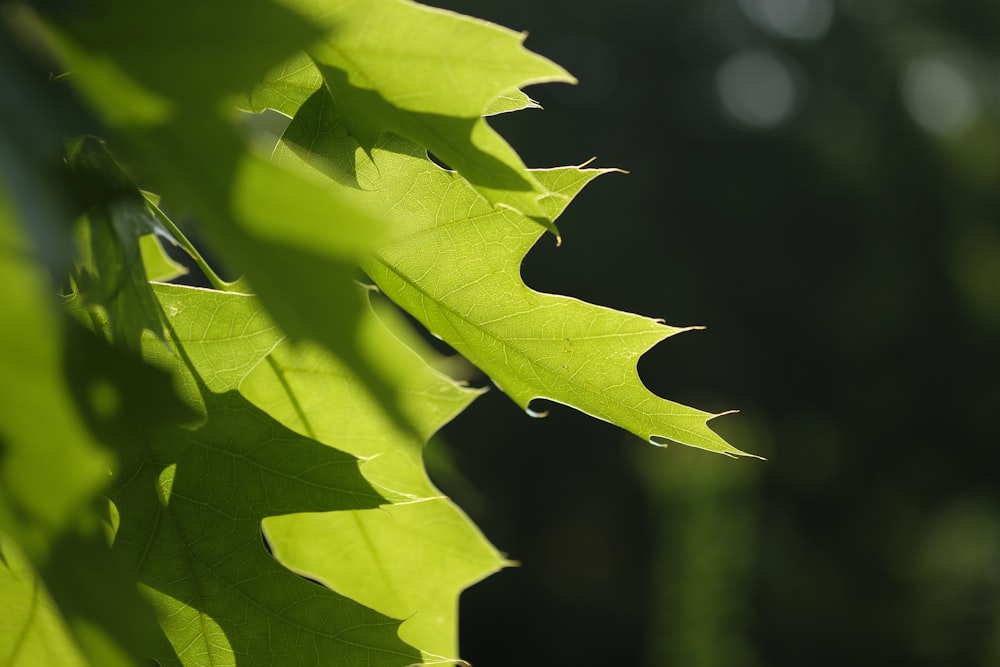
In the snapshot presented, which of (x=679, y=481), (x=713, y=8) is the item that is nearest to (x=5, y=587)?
(x=679, y=481)

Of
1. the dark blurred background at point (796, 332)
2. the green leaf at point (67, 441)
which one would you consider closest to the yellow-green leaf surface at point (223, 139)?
the green leaf at point (67, 441)

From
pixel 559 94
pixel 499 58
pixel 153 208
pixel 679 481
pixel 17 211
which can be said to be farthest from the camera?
pixel 559 94

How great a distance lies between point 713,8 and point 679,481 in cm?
1186

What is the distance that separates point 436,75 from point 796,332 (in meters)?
13.3

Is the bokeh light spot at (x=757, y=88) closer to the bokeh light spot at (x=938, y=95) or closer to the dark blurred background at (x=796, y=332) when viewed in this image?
the dark blurred background at (x=796, y=332)

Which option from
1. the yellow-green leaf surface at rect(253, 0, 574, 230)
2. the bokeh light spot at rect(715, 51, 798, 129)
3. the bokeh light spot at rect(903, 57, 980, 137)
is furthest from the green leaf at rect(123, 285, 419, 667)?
the bokeh light spot at rect(715, 51, 798, 129)

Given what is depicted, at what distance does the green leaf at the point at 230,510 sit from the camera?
54cm

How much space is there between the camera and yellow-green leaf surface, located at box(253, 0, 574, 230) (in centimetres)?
43

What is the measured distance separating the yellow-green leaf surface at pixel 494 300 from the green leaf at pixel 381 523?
0.15 feet

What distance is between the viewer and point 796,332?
1323cm

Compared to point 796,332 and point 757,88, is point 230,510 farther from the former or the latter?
point 757,88

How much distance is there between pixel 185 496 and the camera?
55 cm

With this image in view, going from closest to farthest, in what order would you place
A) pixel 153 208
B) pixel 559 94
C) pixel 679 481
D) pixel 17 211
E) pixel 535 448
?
pixel 17 211, pixel 153 208, pixel 679 481, pixel 535 448, pixel 559 94

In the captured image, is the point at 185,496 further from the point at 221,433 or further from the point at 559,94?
the point at 559,94
